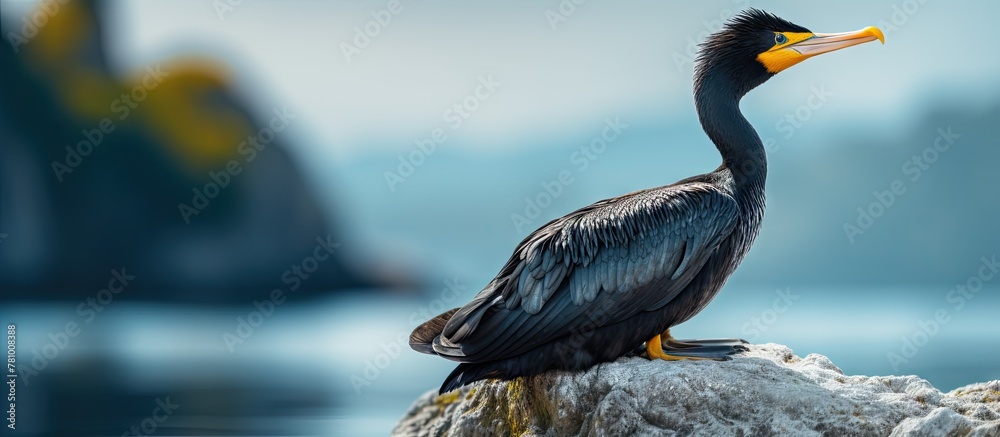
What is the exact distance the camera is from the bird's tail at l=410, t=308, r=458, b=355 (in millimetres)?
8383

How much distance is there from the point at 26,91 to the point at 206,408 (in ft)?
129

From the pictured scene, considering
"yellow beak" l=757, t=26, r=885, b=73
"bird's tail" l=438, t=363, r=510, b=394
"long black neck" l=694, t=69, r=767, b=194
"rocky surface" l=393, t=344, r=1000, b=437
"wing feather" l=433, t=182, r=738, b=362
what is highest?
"yellow beak" l=757, t=26, r=885, b=73

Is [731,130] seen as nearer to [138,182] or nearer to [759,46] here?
[759,46]

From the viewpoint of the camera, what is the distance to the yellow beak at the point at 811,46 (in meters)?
8.91

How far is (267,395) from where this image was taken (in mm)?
19062

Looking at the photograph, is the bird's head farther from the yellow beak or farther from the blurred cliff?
the blurred cliff

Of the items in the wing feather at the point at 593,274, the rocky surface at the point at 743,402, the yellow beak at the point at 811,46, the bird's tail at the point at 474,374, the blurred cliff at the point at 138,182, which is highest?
the blurred cliff at the point at 138,182

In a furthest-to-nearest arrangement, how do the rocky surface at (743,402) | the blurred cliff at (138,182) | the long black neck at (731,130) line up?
the blurred cliff at (138,182) → the long black neck at (731,130) → the rocky surface at (743,402)

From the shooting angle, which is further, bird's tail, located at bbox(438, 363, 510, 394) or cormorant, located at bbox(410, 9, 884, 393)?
bird's tail, located at bbox(438, 363, 510, 394)

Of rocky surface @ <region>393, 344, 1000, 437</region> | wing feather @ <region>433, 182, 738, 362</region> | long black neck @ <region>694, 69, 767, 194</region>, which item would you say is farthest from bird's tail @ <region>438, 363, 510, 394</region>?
long black neck @ <region>694, 69, 767, 194</region>

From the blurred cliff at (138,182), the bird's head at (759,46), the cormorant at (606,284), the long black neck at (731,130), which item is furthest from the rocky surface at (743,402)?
the blurred cliff at (138,182)

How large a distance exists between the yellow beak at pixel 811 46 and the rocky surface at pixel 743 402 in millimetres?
2604

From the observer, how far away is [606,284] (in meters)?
7.81

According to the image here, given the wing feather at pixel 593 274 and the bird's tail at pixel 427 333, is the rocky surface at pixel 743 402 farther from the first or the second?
the bird's tail at pixel 427 333
